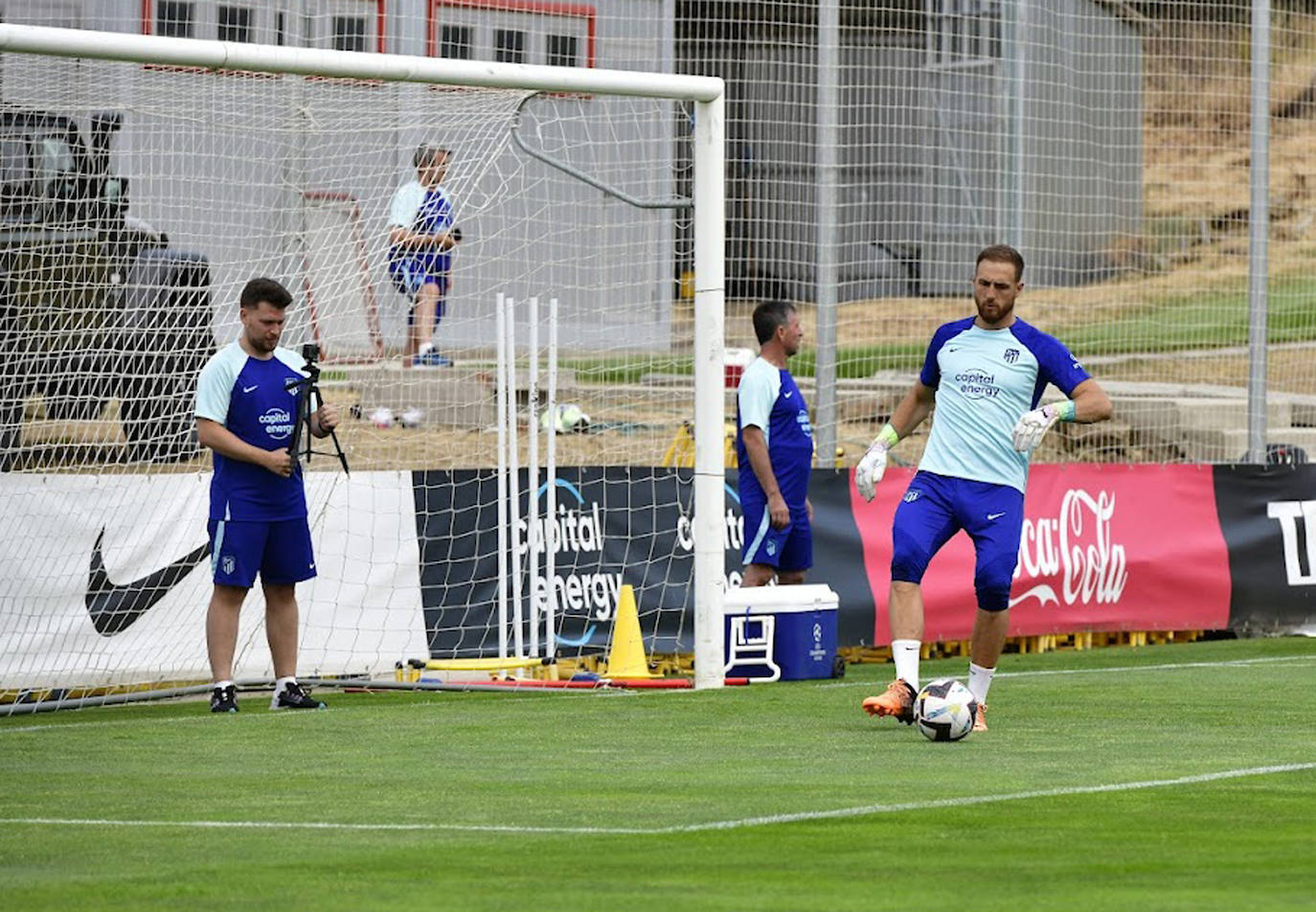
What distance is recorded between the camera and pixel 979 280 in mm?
10570

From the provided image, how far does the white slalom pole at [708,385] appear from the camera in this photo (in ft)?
41.7

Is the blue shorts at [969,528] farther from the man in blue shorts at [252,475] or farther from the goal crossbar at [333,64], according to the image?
the man in blue shorts at [252,475]

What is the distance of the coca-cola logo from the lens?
1622 centimetres

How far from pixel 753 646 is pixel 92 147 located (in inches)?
190

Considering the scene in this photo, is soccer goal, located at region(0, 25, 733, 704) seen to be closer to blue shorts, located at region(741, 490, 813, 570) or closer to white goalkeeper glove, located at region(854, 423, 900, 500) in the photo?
blue shorts, located at region(741, 490, 813, 570)

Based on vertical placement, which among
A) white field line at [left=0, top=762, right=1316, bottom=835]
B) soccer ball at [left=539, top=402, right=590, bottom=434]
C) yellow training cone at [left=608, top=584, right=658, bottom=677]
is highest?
soccer ball at [left=539, top=402, right=590, bottom=434]

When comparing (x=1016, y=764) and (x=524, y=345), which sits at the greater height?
(x=524, y=345)

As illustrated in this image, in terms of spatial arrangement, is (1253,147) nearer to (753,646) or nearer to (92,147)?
(753,646)

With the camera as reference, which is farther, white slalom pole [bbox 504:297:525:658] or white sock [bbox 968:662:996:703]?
white slalom pole [bbox 504:297:525:658]

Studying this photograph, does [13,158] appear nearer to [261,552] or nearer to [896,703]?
[261,552]

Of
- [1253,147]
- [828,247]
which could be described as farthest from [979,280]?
[1253,147]

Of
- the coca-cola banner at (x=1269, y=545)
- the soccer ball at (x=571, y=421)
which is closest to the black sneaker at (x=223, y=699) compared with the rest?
the soccer ball at (x=571, y=421)

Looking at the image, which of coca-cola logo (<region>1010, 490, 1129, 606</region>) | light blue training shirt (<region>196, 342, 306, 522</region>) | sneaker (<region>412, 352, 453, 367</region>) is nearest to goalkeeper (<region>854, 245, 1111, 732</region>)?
light blue training shirt (<region>196, 342, 306, 522</region>)

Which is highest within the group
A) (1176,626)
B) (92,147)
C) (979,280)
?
(92,147)
